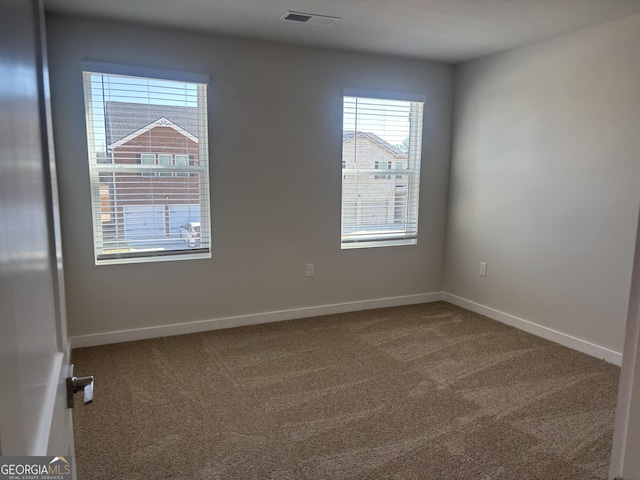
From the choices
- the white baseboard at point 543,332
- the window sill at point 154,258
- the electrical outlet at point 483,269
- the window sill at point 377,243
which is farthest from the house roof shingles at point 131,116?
the white baseboard at point 543,332

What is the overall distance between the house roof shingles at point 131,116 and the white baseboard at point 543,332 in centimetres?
323

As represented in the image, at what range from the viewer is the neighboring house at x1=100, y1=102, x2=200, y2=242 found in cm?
343

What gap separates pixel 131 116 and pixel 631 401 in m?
3.56

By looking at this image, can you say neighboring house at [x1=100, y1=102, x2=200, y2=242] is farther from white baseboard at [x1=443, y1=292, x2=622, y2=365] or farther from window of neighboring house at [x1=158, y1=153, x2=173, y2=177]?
white baseboard at [x1=443, y1=292, x2=622, y2=365]

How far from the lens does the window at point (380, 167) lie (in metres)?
4.27

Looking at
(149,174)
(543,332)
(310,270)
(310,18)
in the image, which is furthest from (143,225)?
(543,332)

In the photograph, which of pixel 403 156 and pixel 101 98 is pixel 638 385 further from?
pixel 403 156

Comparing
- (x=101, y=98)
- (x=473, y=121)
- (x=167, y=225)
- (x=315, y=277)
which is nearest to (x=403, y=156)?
(x=473, y=121)

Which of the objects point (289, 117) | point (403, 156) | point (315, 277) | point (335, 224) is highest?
point (289, 117)

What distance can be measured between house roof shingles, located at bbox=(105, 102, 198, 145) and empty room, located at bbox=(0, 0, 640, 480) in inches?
0.6

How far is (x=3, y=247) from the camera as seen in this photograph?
0.50m

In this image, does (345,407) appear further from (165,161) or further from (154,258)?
(165,161)

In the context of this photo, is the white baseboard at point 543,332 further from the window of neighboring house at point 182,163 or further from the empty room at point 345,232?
the window of neighboring house at point 182,163

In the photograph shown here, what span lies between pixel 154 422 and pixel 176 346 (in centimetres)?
109
